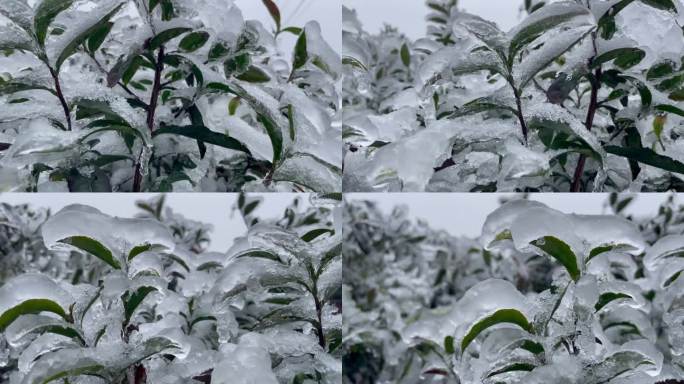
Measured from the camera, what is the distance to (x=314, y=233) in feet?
3.53

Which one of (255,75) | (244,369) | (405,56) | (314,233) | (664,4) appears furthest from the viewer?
(405,56)

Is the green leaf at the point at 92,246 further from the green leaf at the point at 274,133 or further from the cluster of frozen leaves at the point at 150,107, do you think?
the green leaf at the point at 274,133

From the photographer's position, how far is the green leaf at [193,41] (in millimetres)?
983

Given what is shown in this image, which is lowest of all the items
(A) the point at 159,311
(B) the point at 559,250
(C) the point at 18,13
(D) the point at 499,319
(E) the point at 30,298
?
(A) the point at 159,311

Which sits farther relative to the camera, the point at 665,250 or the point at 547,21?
the point at 665,250

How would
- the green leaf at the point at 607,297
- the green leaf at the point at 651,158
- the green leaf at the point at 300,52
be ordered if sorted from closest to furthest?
the green leaf at the point at 607,297, the green leaf at the point at 651,158, the green leaf at the point at 300,52

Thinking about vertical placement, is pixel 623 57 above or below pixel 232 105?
above

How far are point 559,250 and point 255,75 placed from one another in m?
0.67

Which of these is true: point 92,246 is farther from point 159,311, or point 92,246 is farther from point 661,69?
point 661,69

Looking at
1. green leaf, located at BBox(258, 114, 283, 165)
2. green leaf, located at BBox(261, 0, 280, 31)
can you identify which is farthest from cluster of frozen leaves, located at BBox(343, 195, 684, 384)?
green leaf, located at BBox(261, 0, 280, 31)

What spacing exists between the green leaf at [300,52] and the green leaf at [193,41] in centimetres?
20

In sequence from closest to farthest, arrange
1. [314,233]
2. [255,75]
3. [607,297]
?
[607,297] → [314,233] → [255,75]

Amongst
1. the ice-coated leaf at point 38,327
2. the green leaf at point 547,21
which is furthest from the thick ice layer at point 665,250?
the ice-coated leaf at point 38,327

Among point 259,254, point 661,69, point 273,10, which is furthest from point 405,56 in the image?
point 259,254
